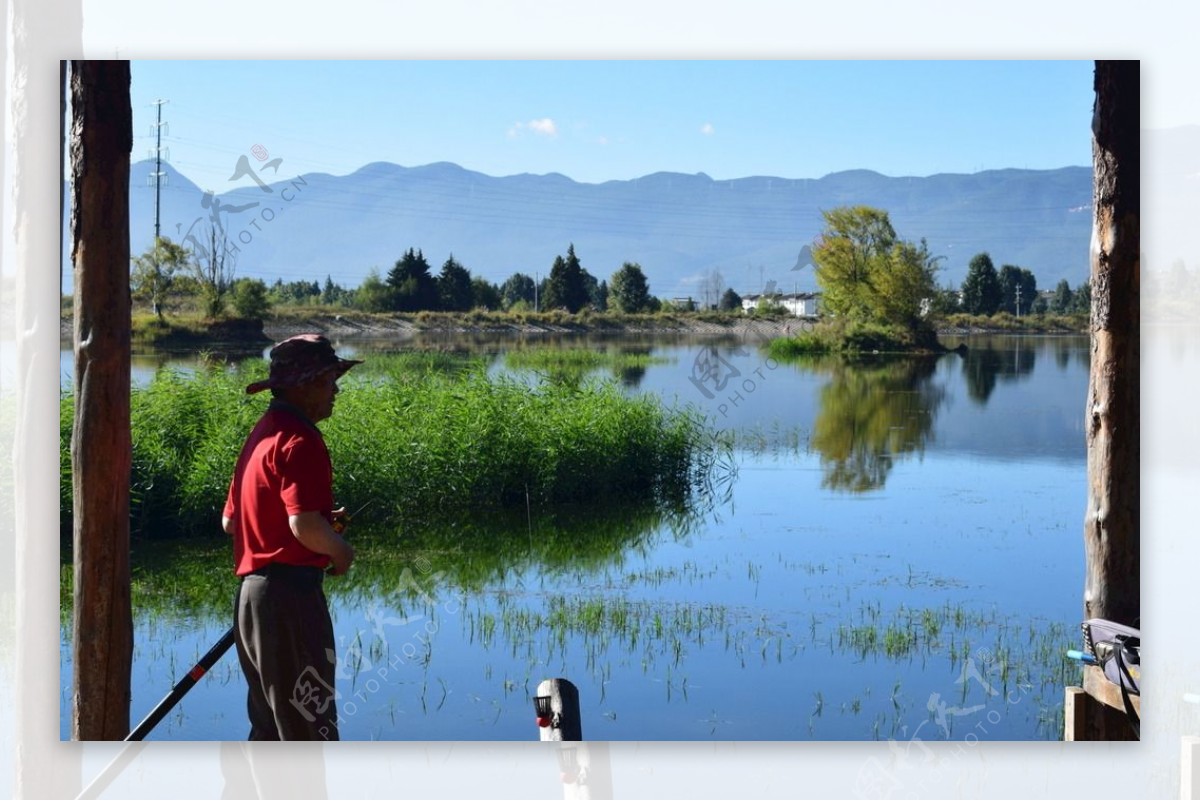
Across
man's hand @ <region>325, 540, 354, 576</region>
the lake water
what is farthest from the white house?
man's hand @ <region>325, 540, 354, 576</region>

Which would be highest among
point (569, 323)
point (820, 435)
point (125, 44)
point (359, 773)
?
point (125, 44)

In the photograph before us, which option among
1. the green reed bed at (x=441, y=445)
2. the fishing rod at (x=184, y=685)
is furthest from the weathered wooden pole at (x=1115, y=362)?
the fishing rod at (x=184, y=685)

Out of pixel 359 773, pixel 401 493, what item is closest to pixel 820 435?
pixel 401 493

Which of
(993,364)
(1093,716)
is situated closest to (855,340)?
(993,364)

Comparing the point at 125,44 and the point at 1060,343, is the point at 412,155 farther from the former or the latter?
the point at 1060,343

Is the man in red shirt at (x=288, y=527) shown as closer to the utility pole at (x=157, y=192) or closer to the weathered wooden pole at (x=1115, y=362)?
the utility pole at (x=157, y=192)

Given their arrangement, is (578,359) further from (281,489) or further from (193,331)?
(281,489)
